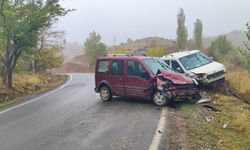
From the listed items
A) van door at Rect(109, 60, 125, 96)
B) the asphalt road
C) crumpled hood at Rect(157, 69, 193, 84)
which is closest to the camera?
the asphalt road

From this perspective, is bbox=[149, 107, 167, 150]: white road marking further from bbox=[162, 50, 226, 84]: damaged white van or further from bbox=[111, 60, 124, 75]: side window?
bbox=[162, 50, 226, 84]: damaged white van

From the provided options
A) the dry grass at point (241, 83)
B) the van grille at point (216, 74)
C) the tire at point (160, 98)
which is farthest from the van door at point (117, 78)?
the dry grass at point (241, 83)

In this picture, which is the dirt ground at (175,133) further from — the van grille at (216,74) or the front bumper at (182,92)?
the van grille at (216,74)

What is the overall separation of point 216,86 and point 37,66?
30.7 metres

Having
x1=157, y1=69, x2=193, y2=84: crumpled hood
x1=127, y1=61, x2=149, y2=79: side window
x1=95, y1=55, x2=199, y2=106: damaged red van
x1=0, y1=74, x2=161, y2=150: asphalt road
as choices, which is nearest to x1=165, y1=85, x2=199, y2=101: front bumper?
x1=95, y1=55, x2=199, y2=106: damaged red van

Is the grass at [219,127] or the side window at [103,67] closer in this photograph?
the grass at [219,127]

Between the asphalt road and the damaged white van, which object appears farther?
the damaged white van

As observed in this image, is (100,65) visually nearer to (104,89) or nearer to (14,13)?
(104,89)

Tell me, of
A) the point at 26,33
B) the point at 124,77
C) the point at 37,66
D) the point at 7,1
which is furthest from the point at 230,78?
the point at 37,66

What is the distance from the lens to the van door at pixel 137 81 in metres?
15.8

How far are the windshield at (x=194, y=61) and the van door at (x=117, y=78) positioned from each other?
3895 millimetres

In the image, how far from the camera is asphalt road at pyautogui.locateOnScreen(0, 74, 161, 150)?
923 cm

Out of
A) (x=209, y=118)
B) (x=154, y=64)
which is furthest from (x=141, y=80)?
(x=209, y=118)

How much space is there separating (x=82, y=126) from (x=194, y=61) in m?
9.99
